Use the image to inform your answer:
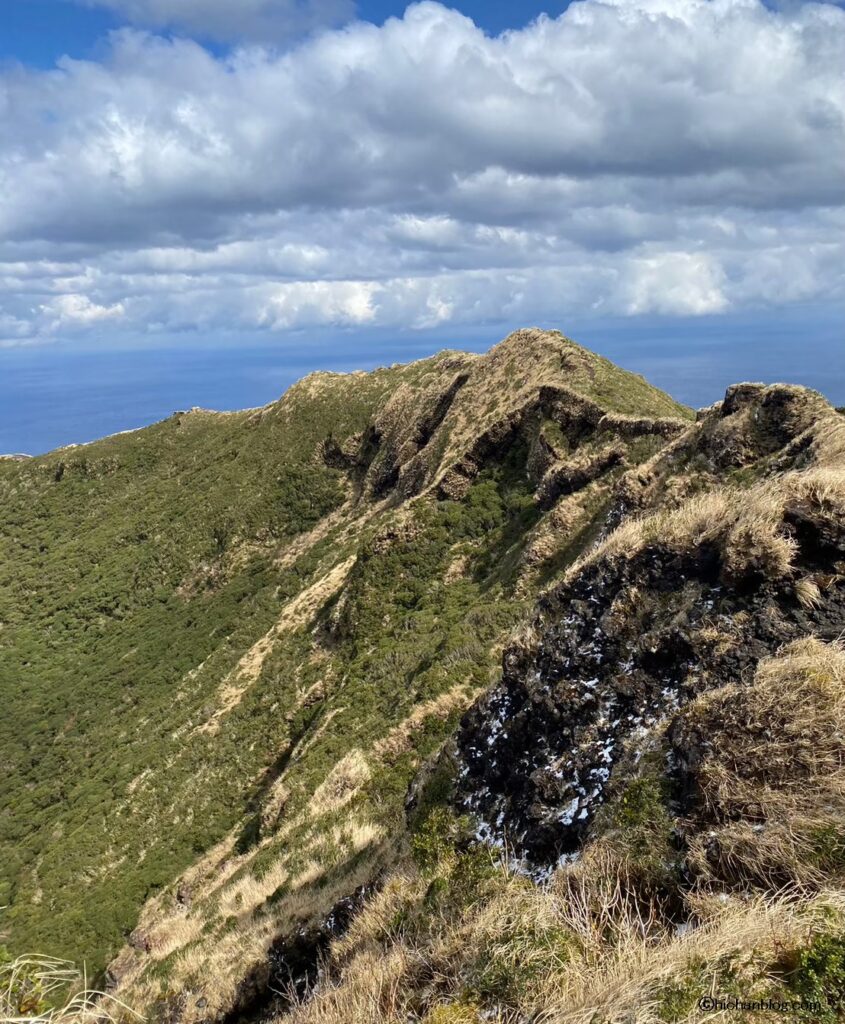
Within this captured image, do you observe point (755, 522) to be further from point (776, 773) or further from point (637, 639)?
point (776, 773)

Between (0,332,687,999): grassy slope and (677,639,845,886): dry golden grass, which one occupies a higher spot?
(677,639,845,886): dry golden grass

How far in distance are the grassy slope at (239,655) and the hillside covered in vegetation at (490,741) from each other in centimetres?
26

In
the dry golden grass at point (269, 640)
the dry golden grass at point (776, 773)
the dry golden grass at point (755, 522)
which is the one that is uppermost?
the dry golden grass at point (755, 522)

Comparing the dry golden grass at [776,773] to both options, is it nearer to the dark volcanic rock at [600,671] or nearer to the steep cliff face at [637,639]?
the steep cliff face at [637,639]

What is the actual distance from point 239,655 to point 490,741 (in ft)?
143

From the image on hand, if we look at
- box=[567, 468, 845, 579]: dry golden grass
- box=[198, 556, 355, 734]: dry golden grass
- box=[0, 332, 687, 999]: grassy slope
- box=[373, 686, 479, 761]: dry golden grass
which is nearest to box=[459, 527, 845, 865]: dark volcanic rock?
box=[567, 468, 845, 579]: dry golden grass

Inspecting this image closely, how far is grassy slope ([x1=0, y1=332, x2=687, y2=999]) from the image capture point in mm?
20750

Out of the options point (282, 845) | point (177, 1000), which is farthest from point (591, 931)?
point (282, 845)

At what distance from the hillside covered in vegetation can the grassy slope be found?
26 centimetres

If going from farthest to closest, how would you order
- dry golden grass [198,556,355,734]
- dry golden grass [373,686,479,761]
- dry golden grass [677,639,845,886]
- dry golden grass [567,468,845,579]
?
dry golden grass [198,556,355,734]
dry golden grass [373,686,479,761]
dry golden grass [567,468,845,579]
dry golden grass [677,639,845,886]

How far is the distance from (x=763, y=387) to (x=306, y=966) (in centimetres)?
2230

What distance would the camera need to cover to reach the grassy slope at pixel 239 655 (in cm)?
2075

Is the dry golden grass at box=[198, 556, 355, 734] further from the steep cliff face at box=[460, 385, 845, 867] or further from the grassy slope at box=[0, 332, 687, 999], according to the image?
the steep cliff face at box=[460, 385, 845, 867]

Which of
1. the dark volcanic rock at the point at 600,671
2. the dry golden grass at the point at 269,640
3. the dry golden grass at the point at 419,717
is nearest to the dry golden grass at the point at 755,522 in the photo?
the dark volcanic rock at the point at 600,671
